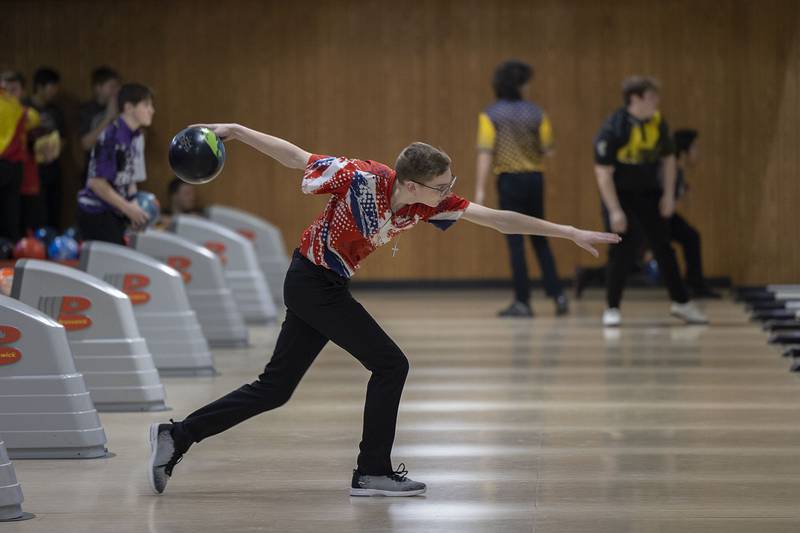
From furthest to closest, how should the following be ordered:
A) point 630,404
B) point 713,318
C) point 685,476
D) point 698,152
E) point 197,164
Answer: point 698,152, point 713,318, point 630,404, point 685,476, point 197,164

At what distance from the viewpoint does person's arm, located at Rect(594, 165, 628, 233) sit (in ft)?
29.1

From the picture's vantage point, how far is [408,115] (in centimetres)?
Answer: 1282

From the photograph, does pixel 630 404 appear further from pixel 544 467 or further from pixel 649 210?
pixel 649 210

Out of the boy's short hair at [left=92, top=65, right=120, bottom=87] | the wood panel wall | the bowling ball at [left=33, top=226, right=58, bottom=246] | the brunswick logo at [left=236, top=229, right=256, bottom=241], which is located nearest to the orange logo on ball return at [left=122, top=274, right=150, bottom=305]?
the bowling ball at [left=33, top=226, right=58, bottom=246]

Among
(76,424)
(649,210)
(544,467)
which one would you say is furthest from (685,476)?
(649,210)

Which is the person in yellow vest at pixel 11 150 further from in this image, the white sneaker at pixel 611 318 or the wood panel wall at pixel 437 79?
the white sneaker at pixel 611 318

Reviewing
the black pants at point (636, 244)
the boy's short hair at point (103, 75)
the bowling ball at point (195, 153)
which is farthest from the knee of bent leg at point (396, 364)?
the boy's short hair at point (103, 75)

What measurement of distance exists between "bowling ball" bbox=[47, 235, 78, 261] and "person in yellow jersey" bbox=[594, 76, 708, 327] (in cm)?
358

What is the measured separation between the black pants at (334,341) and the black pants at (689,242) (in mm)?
7147

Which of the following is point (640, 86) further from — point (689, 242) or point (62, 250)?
point (62, 250)

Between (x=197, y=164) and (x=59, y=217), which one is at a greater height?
(x=197, y=164)

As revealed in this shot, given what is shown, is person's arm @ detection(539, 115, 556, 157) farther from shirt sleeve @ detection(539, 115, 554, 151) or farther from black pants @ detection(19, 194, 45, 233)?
black pants @ detection(19, 194, 45, 233)

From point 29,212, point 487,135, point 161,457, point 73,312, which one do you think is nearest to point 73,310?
point 73,312

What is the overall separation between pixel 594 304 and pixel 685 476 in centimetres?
662
